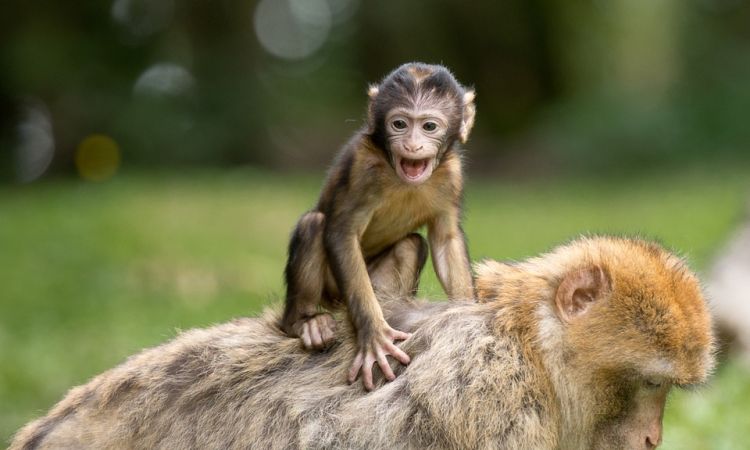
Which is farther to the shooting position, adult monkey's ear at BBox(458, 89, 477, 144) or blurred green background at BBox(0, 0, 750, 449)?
blurred green background at BBox(0, 0, 750, 449)

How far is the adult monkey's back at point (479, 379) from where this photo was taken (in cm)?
479

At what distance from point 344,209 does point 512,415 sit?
149 cm

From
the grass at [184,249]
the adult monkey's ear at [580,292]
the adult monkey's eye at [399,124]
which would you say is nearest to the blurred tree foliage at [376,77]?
the grass at [184,249]

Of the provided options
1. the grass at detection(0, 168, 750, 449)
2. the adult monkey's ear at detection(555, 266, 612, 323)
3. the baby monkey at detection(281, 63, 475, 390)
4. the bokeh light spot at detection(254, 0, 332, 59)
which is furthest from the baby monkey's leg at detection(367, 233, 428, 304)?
the bokeh light spot at detection(254, 0, 332, 59)

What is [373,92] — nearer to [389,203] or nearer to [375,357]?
[389,203]

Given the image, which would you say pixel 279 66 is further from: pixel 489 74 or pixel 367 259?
pixel 367 259

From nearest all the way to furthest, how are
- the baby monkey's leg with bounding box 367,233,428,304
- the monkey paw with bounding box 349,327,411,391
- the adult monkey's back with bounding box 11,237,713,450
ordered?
the adult monkey's back with bounding box 11,237,713,450
the monkey paw with bounding box 349,327,411,391
the baby monkey's leg with bounding box 367,233,428,304

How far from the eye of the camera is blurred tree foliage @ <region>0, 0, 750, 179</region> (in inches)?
915

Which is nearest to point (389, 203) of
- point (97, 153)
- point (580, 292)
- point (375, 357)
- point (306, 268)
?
point (306, 268)

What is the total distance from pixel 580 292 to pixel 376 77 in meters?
24.1

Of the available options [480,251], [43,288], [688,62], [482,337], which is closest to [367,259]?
[482,337]

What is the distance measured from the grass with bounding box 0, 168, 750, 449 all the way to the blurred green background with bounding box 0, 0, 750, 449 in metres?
0.04

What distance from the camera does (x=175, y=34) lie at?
24.9 metres

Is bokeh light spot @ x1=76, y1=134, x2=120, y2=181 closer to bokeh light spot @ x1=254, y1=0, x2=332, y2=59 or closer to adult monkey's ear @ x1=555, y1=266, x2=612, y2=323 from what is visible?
bokeh light spot @ x1=254, y1=0, x2=332, y2=59
